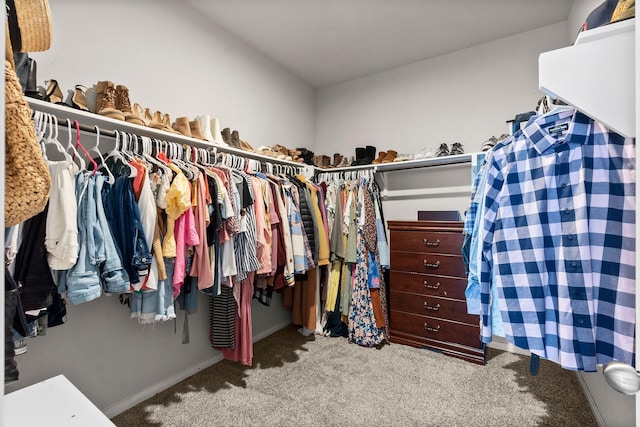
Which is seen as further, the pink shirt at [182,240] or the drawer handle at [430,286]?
the drawer handle at [430,286]

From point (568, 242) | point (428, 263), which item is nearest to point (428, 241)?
point (428, 263)

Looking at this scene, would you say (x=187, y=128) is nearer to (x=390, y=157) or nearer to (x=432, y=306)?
(x=390, y=157)

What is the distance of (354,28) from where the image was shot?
247 centimetres

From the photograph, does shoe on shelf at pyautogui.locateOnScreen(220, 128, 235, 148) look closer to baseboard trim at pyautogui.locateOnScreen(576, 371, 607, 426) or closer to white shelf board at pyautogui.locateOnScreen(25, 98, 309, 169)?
white shelf board at pyautogui.locateOnScreen(25, 98, 309, 169)

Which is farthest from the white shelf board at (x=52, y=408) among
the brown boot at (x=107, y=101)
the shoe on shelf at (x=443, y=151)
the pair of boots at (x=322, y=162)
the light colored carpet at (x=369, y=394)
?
the shoe on shelf at (x=443, y=151)

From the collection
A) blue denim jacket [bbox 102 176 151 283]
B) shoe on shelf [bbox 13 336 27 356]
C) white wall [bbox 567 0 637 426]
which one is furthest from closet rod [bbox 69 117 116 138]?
white wall [bbox 567 0 637 426]

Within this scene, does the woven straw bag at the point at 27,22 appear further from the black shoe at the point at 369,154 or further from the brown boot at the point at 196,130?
the black shoe at the point at 369,154

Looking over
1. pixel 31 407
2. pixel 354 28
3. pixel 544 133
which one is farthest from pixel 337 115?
pixel 31 407

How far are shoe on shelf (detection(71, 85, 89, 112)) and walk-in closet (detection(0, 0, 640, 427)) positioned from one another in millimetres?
12

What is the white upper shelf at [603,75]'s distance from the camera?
58 centimetres

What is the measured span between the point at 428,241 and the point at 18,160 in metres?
2.42

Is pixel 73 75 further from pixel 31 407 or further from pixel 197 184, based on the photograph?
pixel 31 407

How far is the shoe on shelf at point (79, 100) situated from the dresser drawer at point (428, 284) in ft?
7.74

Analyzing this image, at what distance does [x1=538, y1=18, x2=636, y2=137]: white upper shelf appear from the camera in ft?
1.91
